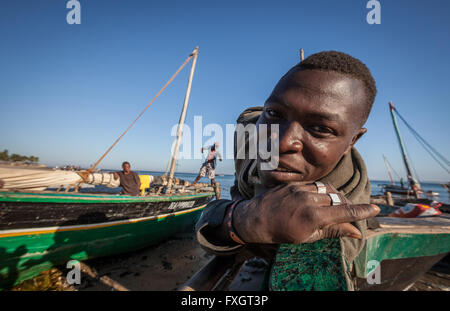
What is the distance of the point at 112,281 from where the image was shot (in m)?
4.98

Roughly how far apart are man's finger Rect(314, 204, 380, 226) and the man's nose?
39cm

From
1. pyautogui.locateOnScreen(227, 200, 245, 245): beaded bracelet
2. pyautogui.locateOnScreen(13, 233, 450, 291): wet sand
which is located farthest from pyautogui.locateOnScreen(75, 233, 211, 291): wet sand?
pyautogui.locateOnScreen(227, 200, 245, 245): beaded bracelet

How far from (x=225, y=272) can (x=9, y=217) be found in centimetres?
526

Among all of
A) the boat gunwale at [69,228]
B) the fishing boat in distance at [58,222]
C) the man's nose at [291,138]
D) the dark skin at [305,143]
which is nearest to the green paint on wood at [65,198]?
the fishing boat in distance at [58,222]

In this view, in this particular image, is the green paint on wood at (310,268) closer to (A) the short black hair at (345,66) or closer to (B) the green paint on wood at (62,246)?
(A) the short black hair at (345,66)

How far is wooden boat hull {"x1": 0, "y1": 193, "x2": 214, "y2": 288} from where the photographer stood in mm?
3938

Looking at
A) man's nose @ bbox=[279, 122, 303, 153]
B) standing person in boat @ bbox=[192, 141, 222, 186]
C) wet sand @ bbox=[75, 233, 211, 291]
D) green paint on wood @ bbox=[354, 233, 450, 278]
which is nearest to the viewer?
man's nose @ bbox=[279, 122, 303, 153]

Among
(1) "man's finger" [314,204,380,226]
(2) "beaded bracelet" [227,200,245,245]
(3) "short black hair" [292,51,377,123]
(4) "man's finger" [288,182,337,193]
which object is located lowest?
(2) "beaded bracelet" [227,200,245,245]

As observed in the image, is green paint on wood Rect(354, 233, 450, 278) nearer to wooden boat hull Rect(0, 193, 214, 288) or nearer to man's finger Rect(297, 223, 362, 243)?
man's finger Rect(297, 223, 362, 243)

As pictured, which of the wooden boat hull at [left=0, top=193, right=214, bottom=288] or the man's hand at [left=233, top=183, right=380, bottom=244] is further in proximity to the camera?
the wooden boat hull at [left=0, top=193, right=214, bottom=288]

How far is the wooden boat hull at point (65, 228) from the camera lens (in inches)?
155

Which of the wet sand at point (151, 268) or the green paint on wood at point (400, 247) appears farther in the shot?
the wet sand at point (151, 268)
